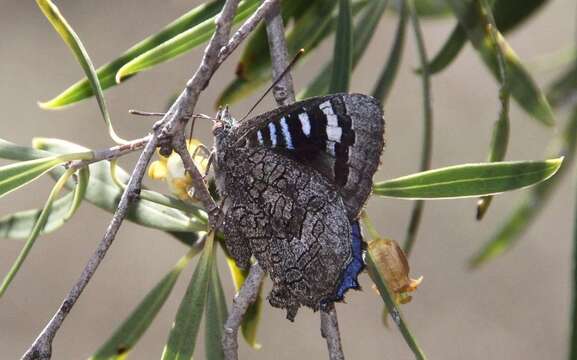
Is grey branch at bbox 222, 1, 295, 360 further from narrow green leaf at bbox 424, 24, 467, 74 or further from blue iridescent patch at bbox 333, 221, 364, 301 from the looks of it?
narrow green leaf at bbox 424, 24, 467, 74

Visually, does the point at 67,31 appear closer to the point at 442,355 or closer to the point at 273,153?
the point at 273,153

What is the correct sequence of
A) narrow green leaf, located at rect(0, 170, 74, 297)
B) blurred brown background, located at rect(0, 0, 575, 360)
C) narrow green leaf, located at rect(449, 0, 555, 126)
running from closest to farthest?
1. narrow green leaf, located at rect(0, 170, 74, 297)
2. narrow green leaf, located at rect(449, 0, 555, 126)
3. blurred brown background, located at rect(0, 0, 575, 360)

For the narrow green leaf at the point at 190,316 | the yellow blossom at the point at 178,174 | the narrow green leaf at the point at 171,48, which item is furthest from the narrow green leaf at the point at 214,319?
the narrow green leaf at the point at 171,48

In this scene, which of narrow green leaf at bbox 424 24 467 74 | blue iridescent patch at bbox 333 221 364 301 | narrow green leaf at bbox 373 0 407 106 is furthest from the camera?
narrow green leaf at bbox 373 0 407 106

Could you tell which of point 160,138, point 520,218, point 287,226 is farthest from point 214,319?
point 520,218

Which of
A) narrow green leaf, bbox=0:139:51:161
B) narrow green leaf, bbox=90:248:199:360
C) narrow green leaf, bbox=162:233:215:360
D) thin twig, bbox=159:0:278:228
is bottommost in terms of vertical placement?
narrow green leaf, bbox=90:248:199:360

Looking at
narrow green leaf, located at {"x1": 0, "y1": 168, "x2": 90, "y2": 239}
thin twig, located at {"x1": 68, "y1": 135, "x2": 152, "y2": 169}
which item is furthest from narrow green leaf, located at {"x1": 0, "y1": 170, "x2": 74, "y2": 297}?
narrow green leaf, located at {"x1": 0, "y1": 168, "x2": 90, "y2": 239}

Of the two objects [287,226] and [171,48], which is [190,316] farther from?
[171,48]
